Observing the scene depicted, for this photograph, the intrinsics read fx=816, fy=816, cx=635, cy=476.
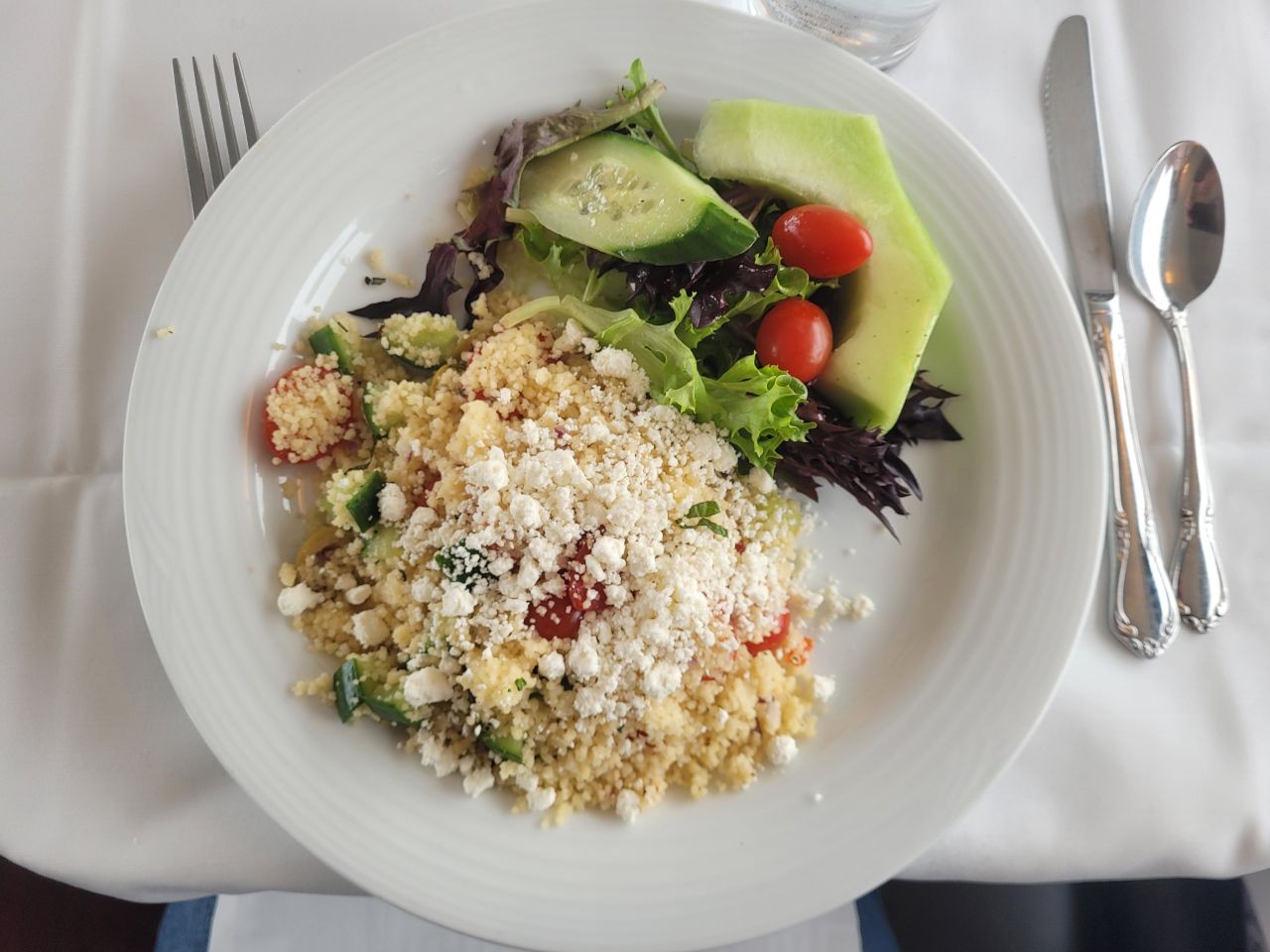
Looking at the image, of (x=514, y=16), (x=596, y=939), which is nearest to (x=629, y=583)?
(x=596, y=939)

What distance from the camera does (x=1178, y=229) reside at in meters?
1.50

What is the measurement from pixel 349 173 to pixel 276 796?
3.16 ft

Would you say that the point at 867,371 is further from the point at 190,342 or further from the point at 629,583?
the point at 190,342

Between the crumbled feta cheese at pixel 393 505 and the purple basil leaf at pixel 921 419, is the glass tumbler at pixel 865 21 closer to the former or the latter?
the purple basil leaf at pixel 921 419

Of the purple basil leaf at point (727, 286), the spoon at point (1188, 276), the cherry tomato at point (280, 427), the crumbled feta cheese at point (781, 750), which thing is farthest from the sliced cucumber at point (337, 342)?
the spoon at point (1188, 276)

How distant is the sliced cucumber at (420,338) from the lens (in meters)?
1.29

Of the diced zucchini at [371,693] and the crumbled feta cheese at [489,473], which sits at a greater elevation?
the crumbled feta cheese at [489,473]

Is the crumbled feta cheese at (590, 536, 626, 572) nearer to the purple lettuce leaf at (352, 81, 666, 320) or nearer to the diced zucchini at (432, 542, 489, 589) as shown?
the diced zucchini at (432, 542, 489, 589)

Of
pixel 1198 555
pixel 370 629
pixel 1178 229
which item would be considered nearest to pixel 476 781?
pixel 370 629

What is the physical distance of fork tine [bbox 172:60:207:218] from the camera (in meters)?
1.37

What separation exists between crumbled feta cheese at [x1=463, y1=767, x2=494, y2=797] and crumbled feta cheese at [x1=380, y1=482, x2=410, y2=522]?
390mm

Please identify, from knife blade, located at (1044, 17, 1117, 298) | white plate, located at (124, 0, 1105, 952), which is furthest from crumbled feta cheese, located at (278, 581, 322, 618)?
knife blade, located at (1044, 17, 1117, 298)

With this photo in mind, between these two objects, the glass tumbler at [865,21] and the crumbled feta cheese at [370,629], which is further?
the glass tumbler at [865,21]

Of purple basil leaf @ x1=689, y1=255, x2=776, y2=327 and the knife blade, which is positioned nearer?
purple basil leaf @ x1=689, y1=255, x2=776, y2=327
